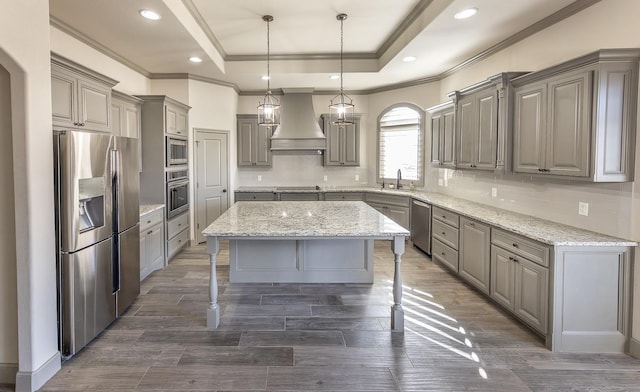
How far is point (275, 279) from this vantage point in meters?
4.33

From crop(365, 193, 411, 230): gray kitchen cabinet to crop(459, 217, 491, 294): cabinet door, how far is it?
1842mm

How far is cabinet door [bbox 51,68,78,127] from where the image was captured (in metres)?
2.90

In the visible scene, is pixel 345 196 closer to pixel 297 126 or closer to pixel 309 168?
pixel 309 168

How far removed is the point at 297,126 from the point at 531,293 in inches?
193

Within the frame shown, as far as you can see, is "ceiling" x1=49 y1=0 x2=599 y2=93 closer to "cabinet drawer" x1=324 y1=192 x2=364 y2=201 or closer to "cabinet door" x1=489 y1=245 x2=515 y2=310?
"cabinet drawer" x1=324 y1=192 x2=364 y2=201

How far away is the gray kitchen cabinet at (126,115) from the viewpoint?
14.0 feet

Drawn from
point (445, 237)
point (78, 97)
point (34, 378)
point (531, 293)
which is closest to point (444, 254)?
point (445, 237)

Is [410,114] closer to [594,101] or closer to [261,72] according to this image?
[261,72]

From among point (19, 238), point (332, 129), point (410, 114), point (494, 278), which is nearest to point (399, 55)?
point (410, 114)

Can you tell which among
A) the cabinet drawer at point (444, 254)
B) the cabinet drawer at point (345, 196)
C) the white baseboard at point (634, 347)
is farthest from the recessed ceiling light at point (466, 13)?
the cabinet drawer at point (345, 196)

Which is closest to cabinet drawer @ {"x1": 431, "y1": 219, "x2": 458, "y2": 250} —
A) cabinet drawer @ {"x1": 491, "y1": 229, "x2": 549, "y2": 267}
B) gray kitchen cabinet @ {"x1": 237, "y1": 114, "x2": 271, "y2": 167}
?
cabinet drawer @ {"x1": 491, "y1": 229, "x2": 549, "y2": 267}

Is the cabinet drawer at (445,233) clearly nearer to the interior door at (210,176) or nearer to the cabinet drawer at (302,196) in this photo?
the cabinet drawer at (302,196)

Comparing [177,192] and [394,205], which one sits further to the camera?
[394,205]

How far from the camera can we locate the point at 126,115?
4559 mm
